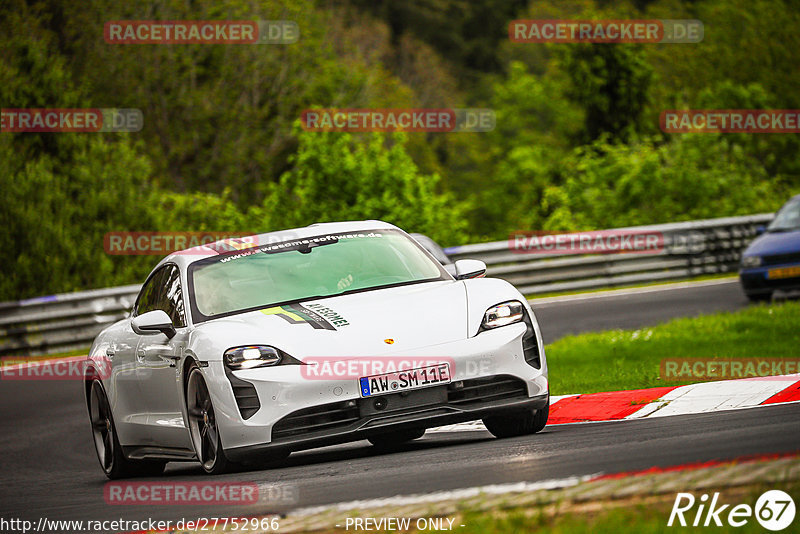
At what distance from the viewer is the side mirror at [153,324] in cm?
860

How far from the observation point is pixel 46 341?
19.4m

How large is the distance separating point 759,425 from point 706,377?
3.52 meters

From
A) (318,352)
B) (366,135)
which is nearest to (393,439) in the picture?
(318,352)

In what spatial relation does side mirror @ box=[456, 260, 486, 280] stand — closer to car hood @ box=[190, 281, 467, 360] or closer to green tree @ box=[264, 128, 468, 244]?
car hood @ box=[190, 281, 467, 360]

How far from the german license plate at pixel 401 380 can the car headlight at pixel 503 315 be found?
18.6 inches

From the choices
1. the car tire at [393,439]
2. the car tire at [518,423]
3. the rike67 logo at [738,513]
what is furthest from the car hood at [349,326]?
the rike67 logo at [738,513]

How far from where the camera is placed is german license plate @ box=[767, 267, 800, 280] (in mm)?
17719

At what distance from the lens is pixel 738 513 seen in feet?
15.7

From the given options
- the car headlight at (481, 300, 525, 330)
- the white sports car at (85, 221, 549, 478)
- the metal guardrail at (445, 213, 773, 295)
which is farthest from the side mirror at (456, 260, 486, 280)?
the metal guardrail at (445, 213, 773, 295)

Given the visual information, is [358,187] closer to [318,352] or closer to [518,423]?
[518,423]

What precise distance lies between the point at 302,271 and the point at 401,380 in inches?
59.2

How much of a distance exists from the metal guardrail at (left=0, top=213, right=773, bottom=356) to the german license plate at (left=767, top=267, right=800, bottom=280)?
15.9ft

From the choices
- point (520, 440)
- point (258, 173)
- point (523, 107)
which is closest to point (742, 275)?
point (520, 440)

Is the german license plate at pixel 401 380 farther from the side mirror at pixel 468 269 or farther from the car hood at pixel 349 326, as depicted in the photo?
the side mirror at pixel 468 269
